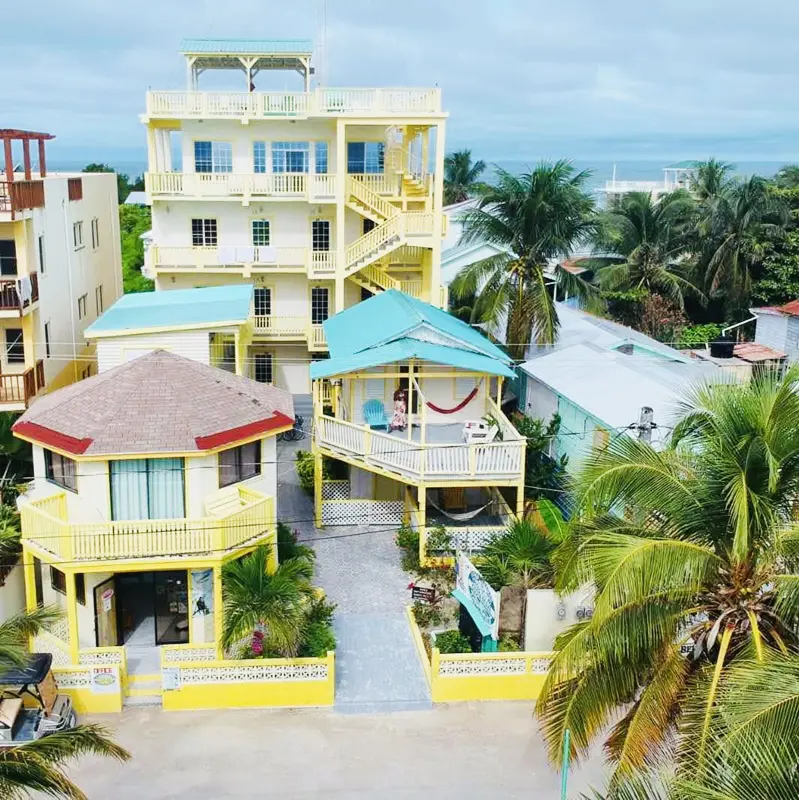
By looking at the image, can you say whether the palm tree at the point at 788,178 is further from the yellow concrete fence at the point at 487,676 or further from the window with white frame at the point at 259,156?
the yellow concrete fence at the point at 487,676

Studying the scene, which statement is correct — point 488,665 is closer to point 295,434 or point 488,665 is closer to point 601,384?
point 601,384

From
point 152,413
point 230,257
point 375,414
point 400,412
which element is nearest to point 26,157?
point 230,257

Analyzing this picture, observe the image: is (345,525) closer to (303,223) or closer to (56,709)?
(56,709)

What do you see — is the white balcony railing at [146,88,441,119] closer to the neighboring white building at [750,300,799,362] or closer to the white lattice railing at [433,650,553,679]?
the neighboring white building at [750,300,799,362]

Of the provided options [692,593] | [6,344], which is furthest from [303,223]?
[692,593]

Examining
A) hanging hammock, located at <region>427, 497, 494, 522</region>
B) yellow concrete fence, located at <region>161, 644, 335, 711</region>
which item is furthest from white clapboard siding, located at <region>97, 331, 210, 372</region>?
yellow concrete fence, located at <region>161, 644, 335, 711</region>

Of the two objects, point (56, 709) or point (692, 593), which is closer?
point (692, 593)
